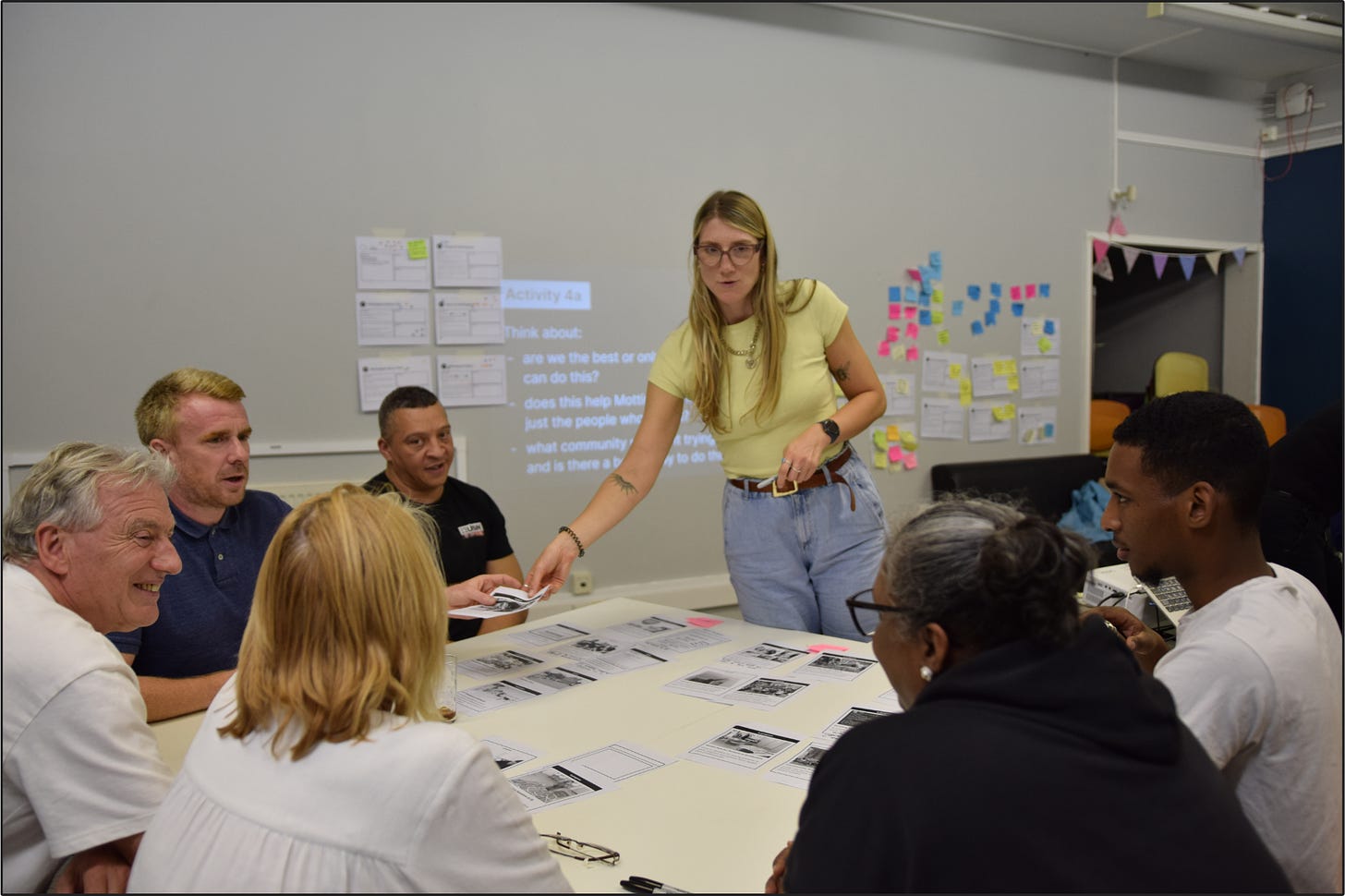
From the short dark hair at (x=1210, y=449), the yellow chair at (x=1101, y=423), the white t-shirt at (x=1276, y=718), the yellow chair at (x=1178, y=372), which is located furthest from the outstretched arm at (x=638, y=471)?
the yellow chair at (x=1178, y=372)

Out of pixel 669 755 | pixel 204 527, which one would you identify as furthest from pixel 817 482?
pixel 204 527

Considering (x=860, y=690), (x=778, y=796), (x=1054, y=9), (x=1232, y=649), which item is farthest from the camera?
(x=1054, y=9)

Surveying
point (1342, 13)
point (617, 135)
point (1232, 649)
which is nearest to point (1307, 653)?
point (1232, 649)

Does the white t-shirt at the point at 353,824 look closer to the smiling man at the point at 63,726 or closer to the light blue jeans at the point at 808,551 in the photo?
the smiling man at the point at 63,726

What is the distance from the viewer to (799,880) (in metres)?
1.03

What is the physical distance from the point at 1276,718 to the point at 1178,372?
5.24 meters

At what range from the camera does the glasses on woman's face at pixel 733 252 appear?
98.3 inches

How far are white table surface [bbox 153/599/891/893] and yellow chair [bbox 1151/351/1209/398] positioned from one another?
4.43 metres

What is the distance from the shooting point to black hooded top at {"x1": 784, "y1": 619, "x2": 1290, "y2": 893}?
896 millimetres

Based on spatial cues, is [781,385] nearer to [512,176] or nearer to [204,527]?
[204,527]

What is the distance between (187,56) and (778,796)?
3.45 metres

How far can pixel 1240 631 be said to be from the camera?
128cm

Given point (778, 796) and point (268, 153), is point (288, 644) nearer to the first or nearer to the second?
point (778, 796)

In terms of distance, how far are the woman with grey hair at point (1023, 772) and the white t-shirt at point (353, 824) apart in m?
0.36
